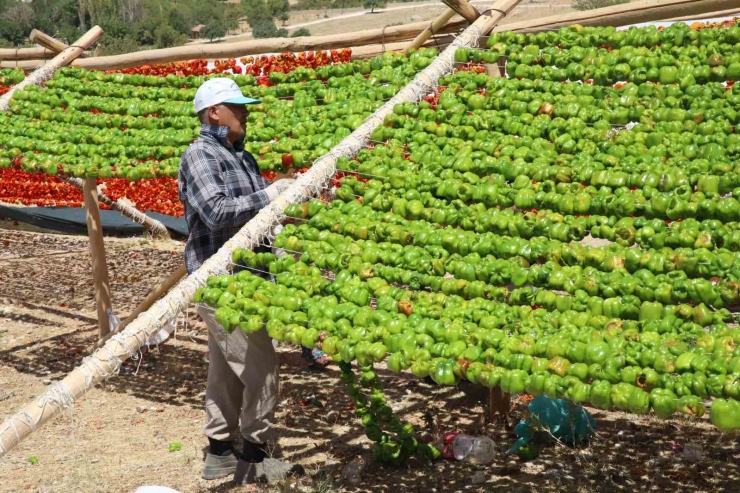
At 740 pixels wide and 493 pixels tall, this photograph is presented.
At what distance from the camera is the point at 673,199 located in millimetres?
3248

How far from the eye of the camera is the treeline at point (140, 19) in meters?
49.0

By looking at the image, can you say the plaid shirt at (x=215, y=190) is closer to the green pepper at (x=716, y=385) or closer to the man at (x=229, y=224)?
the man at (x=229, y=224)

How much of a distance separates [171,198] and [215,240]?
5957 millimetres

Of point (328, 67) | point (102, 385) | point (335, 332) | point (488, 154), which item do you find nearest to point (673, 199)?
point (488, 154)

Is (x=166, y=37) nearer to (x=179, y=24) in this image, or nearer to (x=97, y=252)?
(x=179, y=24)

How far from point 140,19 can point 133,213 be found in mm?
51649

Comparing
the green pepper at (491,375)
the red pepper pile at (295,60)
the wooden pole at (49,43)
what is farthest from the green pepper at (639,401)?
the wooden pole at (49,43)

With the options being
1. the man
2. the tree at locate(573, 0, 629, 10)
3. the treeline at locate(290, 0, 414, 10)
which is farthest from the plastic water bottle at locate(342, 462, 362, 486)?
the treeline at locate(290, 0, 414, 10)

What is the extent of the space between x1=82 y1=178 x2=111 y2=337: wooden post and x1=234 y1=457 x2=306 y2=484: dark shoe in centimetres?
306

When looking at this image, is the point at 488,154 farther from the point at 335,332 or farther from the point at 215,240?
the point at 215,240

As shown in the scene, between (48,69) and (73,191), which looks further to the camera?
(73,191)

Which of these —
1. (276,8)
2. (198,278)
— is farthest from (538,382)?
(276,8)

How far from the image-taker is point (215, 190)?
13.3 ft

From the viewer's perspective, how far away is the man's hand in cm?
406
